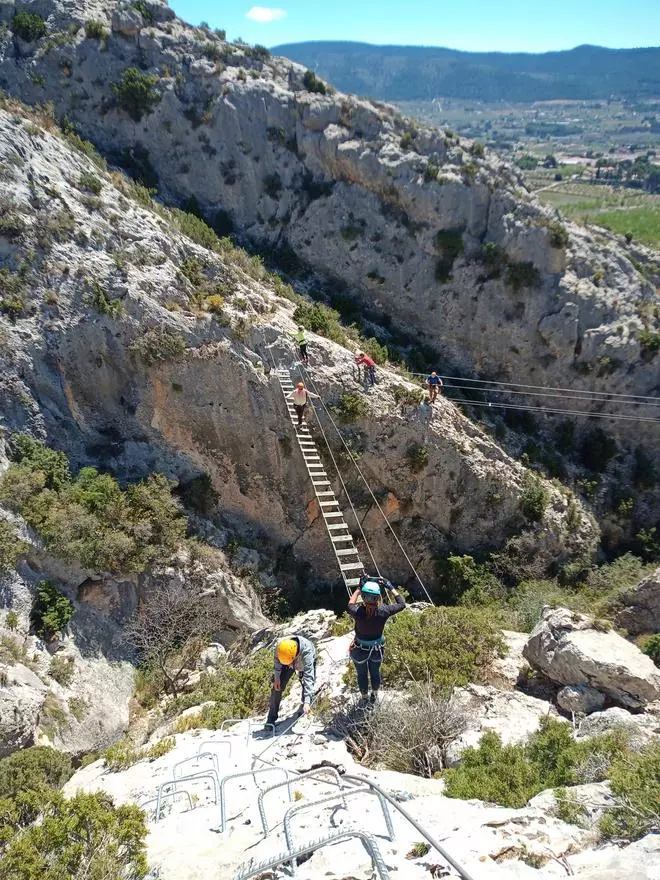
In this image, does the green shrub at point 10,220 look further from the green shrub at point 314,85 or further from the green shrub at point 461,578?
the green shrub at point 461,578

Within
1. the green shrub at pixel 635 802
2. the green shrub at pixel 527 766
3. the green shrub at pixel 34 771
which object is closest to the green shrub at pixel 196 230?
the green shrub at pixel 34 771

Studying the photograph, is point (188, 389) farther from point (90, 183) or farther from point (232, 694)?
point (232, 694)

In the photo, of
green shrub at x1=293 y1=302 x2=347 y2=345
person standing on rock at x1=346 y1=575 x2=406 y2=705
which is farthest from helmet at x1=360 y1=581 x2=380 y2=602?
green shrub at x1=293 y1=302 x2=347 y2=345

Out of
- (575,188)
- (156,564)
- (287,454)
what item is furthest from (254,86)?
(575,188)

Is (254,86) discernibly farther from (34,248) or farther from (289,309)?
(34,248)

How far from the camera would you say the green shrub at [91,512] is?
46.9 feet

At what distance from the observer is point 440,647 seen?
11.3 metres

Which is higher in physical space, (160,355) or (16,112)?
(16,112)

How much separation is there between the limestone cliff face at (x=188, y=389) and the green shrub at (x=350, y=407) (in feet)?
1.07

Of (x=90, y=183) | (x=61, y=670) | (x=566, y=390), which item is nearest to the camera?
(x=61, y=670)

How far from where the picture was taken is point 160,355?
17.8 m

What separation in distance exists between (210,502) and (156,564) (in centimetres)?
320

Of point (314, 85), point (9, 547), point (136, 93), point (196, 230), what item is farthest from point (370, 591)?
point (314, 85)

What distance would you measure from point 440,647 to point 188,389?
39.2 feet
